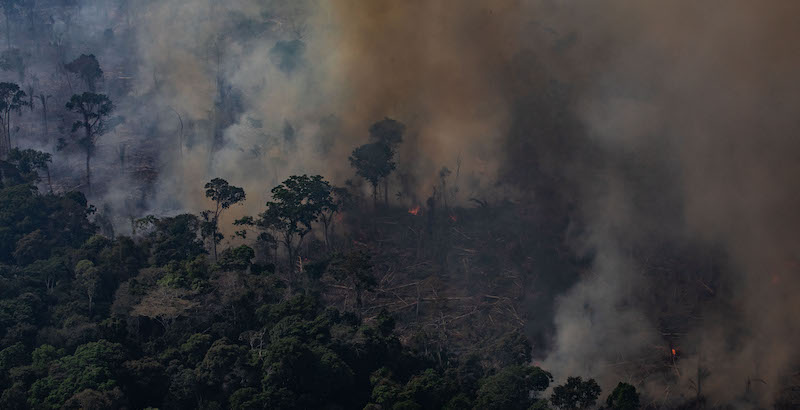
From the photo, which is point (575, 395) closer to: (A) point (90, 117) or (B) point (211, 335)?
(B) point (211, 335)

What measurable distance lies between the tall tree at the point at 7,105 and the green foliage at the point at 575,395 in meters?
44.4

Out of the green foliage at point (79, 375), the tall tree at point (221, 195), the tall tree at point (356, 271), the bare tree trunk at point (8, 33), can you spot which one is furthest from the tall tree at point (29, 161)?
the bare tree trunk at point (8, 33)

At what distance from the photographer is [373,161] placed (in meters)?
57.4

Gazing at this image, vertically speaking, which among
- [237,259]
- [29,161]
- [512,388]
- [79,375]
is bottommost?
[512,388]

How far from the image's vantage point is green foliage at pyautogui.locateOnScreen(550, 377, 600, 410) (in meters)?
37.7

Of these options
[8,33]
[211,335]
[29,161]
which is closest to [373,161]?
[211,335]

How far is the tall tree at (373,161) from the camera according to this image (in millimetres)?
57375

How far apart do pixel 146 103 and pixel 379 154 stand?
→ 73.0 feet

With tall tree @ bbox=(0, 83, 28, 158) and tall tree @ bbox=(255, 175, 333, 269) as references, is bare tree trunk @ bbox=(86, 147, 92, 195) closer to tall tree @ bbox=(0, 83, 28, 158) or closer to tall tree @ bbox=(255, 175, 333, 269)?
tall tree @ bbox=(0, 83, 28, 158)

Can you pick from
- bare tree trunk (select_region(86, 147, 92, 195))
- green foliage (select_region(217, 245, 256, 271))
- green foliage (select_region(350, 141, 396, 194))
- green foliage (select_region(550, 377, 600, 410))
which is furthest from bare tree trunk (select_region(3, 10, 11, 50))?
green foliage (select_region(550, 377, 600, 410))

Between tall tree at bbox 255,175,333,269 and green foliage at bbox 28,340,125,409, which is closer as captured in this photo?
green foliage at bbox 28,340,125,409

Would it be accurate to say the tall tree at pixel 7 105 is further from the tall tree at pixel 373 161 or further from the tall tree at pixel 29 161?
the tall tree at pixel 373 161

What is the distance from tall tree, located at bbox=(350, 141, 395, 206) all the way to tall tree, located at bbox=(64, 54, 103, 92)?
26.8 metres

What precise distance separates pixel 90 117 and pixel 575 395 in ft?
139
